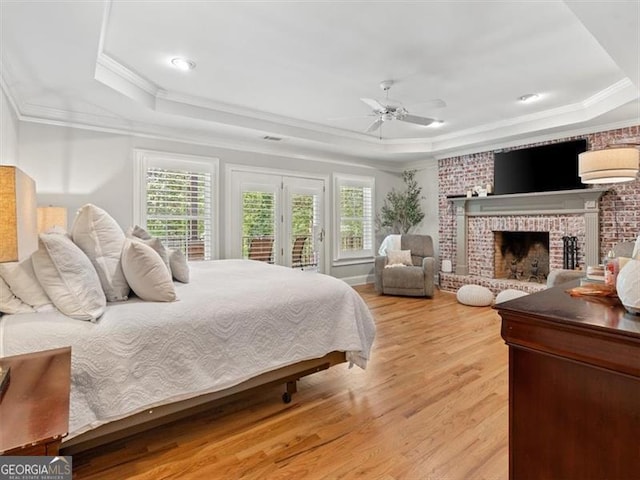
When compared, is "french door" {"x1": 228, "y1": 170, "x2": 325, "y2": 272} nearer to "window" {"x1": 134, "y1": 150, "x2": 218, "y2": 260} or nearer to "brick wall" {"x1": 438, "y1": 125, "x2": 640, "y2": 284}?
"window" {"x1": 134, "y1": 150, "x2": 218, "y2": 260}

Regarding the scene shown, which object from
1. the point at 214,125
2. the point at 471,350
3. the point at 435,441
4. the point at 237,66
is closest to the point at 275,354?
the point at 435,441

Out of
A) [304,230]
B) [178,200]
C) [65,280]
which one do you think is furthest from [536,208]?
[65,280]

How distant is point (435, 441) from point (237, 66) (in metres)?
3.41

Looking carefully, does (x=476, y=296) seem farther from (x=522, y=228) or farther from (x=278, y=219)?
(x=278, y=219)

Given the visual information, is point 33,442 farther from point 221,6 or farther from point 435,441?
point 221,6

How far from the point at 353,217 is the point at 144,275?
16.6ft

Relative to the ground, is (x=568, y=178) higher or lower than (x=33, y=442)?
higher

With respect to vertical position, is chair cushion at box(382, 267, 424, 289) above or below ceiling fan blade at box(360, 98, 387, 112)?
below

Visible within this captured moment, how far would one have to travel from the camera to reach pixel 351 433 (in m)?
2.05

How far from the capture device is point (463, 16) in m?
2.55

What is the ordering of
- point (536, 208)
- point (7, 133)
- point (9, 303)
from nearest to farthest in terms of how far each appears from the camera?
point (9, 303), point (7, 133), point (536, 208)

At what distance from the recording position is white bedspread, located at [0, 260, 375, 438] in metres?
1.56

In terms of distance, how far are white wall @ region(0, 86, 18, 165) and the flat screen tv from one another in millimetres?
6234

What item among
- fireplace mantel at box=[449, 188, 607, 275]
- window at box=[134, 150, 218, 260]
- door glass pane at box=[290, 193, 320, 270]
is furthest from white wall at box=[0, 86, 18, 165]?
fireplace mantel at box=[449, 188, 607, 275]
